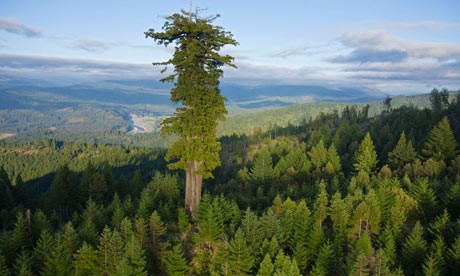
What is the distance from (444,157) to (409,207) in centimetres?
3905

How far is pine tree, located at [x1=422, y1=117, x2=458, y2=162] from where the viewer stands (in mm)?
67312

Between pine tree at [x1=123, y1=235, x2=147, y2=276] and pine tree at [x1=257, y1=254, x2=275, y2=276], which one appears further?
pine tree at [x1=123, y1=235, x2=147, y2=276]

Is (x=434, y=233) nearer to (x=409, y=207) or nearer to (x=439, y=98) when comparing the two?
(x=409, y=207)

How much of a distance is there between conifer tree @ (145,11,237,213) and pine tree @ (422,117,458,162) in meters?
55.1

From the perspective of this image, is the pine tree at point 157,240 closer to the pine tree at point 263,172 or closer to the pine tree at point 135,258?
the pine tree at point 135,258

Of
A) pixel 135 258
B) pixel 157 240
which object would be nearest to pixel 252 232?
pixel 157 240

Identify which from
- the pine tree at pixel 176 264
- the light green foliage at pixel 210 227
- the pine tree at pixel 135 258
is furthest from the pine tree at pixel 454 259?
the pine tree at pixel 135 258

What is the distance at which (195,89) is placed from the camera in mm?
28203

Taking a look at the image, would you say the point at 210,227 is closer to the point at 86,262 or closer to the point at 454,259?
the point at 86,262

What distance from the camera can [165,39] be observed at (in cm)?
Answer: 2786

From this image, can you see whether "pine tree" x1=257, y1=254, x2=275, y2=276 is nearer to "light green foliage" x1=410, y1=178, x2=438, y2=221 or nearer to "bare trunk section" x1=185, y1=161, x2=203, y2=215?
"bare trunk section" x1=185, y1=161, x2=203, y2=215

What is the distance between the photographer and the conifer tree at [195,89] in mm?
27234

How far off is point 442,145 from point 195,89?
5945 centimetres

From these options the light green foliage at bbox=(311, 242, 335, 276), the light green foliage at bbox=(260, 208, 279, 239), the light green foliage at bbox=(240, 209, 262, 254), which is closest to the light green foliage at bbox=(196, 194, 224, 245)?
the light green foliage at bbox=(240, 209, 262, 254)
